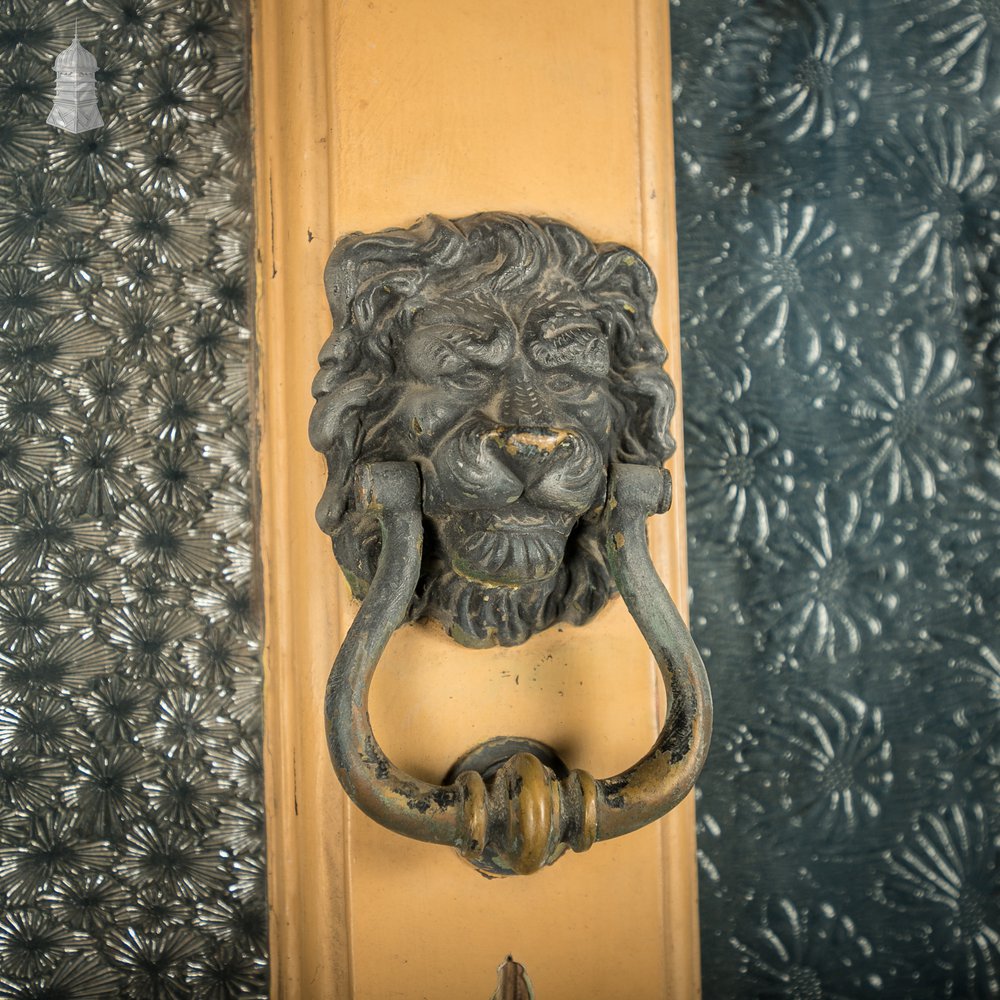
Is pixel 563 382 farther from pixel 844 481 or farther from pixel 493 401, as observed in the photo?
pixel 844 481

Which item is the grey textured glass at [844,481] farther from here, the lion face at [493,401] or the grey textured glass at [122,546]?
the grey textured glass at [122,546]

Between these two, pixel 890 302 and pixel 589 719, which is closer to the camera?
pixel 589 719

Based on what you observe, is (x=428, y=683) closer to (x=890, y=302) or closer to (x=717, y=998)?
(x=717, y=998)

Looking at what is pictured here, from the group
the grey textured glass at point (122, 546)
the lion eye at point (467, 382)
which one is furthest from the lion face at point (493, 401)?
the grey textured glass at point (122, 546)

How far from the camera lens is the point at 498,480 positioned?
53 centimetres

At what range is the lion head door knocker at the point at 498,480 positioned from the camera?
53 cm

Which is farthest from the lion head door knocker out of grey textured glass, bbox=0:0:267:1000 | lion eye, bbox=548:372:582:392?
grey textured glass, bbox=0:0:267:1000

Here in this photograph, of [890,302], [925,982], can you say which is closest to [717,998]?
[925,982]

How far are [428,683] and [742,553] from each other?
0.86 ft

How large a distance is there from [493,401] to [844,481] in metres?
0.32

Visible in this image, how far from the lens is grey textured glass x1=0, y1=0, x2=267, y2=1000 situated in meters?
0.67

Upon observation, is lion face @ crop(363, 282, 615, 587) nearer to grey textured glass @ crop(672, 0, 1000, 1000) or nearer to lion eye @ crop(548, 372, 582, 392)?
lion eye @ crop(548, 372, 582, 392)

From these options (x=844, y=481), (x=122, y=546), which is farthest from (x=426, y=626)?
(x=844, y=481)

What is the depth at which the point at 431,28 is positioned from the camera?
0.62 metres
